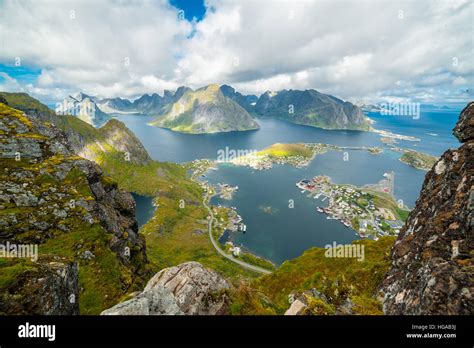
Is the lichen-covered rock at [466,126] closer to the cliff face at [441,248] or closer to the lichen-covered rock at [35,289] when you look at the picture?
the cliff face at [441,248]

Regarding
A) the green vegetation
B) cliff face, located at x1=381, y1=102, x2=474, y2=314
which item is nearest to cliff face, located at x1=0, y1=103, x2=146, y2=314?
the green vegetation

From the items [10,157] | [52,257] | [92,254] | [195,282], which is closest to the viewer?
[195,282]

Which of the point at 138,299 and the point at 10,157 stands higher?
the point at 10,157

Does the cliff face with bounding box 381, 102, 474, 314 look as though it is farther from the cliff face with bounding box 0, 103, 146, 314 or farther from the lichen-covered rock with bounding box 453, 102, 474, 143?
the cliff face with bounding box 0, 103, 146, 314

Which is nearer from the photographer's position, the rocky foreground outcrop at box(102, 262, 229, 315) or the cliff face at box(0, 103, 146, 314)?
the rocky foreground outcrop at box(102, 262, 229, 315)

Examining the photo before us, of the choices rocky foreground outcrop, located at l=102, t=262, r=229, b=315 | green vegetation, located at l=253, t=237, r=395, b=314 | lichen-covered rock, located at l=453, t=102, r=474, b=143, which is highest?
lichen-covered rock, located at l=453, t=102, r=474, b=143

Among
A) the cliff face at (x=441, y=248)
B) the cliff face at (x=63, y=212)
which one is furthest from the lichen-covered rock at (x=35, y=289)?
the cliff face at (x=441, y=248)
